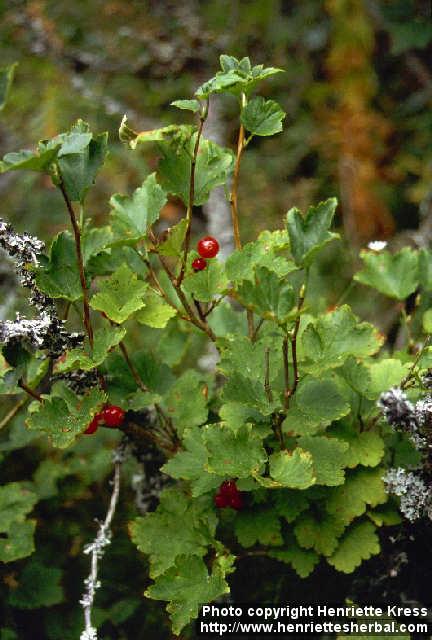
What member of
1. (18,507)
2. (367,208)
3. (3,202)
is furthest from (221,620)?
(3,202)

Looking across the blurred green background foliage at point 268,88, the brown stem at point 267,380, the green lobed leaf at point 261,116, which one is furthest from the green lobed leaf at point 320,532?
the blurred green background foliage at point 268,88

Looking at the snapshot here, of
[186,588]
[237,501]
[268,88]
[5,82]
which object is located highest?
[268,88]

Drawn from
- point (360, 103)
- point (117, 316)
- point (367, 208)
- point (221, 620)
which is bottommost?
point (221, 620)

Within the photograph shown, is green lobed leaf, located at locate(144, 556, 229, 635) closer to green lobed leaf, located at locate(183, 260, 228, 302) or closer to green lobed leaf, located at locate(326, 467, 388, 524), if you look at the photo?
green lobed leaf, located at locate(326, 467, 388, 524)

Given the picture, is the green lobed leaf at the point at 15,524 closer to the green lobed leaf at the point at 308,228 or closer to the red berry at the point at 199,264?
the red berry at the point at 199,264

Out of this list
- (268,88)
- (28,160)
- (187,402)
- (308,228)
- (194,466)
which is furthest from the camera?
(268,88)

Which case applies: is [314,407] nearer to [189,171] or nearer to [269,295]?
[269,295]

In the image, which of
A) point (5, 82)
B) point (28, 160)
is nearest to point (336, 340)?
point (28, 160)

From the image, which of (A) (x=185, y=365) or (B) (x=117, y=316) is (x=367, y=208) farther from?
(B) (x=117, y=316)
